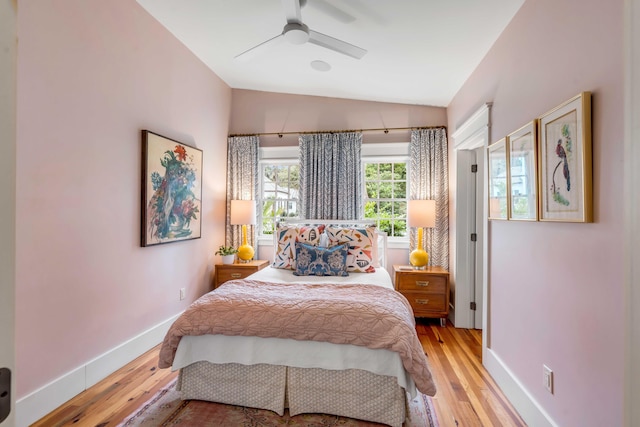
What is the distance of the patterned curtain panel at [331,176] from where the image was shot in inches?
156

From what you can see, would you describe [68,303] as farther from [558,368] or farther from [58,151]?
[558,368]

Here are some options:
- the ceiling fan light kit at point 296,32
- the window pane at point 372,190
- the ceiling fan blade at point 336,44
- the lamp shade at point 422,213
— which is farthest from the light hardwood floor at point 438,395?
the ceiling fan light kit at point 296,32

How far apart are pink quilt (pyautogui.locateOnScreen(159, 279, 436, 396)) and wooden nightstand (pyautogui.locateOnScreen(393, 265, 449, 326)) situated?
1411 millimetres

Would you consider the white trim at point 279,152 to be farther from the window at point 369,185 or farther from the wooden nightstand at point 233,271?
the wooden nightstand at point 233,271

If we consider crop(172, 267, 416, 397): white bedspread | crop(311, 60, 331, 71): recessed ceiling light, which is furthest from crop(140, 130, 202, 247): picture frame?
crop(311, 60, 331, 71): recessed ceiling light

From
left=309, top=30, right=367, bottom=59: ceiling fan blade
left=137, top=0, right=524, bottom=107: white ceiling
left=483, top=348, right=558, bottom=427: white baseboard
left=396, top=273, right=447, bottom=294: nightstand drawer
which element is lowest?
left=483, top=348, right=558, bottom=427: white baseboard

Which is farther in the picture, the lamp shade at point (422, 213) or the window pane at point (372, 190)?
the window pane at point (372, 190)

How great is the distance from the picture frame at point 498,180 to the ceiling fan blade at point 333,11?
1496 millimetres

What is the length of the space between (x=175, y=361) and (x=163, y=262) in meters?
1.29

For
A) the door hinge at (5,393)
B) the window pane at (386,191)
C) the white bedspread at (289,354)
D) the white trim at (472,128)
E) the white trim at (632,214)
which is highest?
the white trim at (472,128)

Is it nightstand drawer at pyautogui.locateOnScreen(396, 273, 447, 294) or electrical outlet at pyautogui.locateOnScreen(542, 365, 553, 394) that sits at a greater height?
nightstand drawer at pyautogui.locateOnScreen(396, 273, 447, 294)

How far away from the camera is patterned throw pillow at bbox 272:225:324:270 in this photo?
3.24 m

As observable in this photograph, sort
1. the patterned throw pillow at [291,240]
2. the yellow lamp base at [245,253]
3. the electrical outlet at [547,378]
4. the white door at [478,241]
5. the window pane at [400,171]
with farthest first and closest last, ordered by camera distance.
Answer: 1. the window pane at [400,171]
2. the yellow lamp base at [245,253]
3. the white door at [478,241]
4. the patterned throw pillow at [291,240]
5. the electrical outlet at [547,378]

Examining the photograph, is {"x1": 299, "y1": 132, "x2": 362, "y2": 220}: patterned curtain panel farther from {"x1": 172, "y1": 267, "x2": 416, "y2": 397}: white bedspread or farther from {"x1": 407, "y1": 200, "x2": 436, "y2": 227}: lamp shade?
{"x1": 172, "y1": 267, "x2": 416, "y2": 397}: white bedspread
